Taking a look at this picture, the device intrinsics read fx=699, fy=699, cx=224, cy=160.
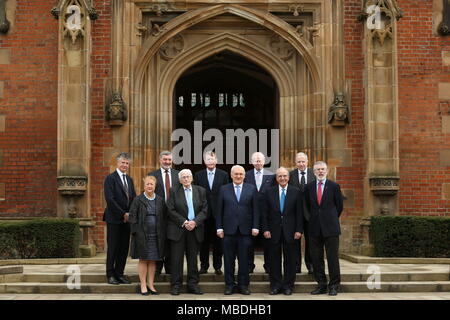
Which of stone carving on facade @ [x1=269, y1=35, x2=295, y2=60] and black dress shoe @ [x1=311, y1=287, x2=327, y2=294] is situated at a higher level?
stone carving on facade @ [x1=269, y1=35, x2=295, y2=60]

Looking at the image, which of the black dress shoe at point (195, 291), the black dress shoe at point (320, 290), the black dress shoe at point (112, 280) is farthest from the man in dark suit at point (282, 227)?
the black dress shoe at point (112, 280)

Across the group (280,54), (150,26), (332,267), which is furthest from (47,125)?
(332,267)

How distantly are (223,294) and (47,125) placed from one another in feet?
19.5

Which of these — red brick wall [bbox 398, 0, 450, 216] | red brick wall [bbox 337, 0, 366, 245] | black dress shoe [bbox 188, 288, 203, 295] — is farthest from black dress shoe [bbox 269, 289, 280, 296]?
red brick wall [bbox 398, 0, 450, 216]

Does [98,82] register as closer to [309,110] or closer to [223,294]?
[309,110]

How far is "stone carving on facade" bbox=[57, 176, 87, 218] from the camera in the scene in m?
Answer: 12.3

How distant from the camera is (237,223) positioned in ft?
29.1

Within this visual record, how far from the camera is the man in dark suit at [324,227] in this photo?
8.86 meters

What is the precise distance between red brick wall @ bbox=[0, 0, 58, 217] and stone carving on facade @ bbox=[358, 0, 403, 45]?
5.90 m

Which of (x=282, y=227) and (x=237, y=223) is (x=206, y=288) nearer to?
(x=237, y=223)

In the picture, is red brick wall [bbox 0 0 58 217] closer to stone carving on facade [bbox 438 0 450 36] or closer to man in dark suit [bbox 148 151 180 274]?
man in dark suit [bbox 148 151 180 274]

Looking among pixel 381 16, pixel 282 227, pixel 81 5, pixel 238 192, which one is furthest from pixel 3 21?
pixel 282 227

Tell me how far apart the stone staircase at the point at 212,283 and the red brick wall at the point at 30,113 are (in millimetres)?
3584

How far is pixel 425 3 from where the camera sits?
44.2 feet
